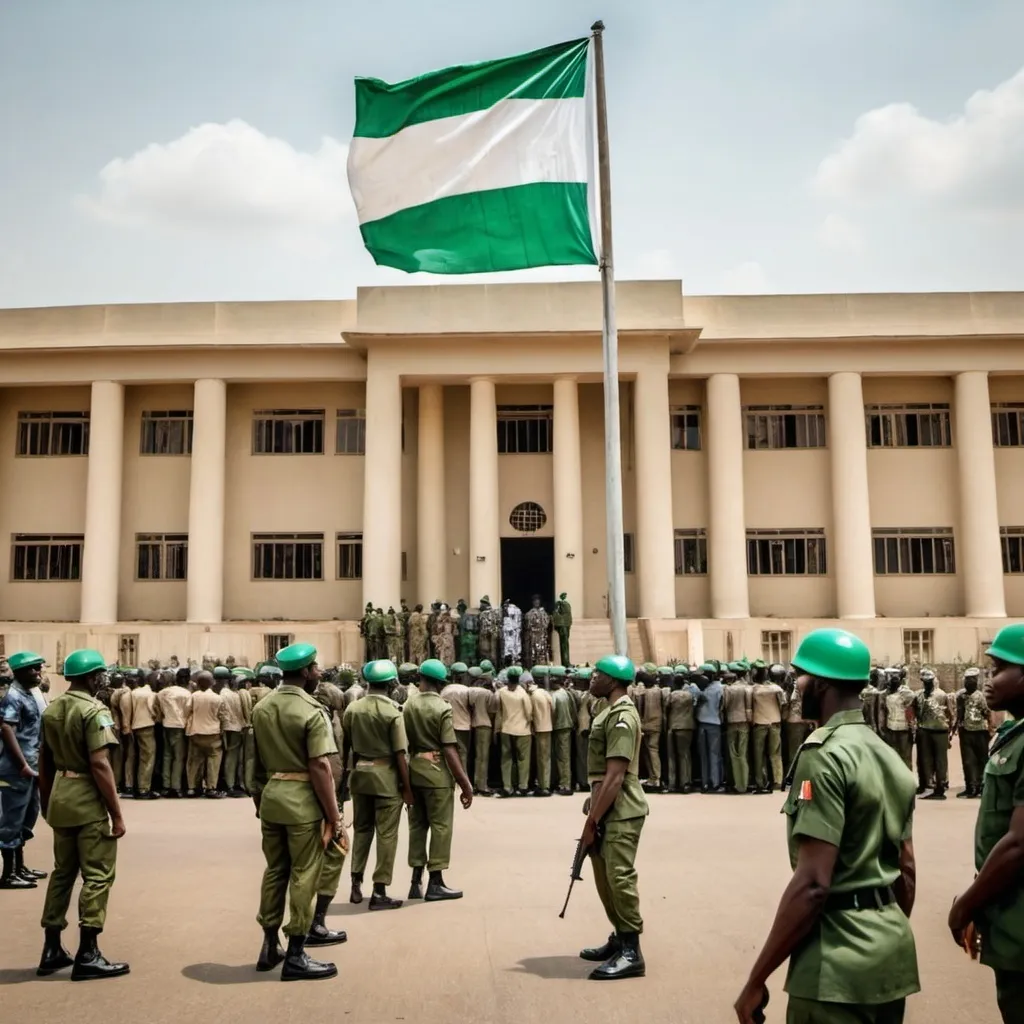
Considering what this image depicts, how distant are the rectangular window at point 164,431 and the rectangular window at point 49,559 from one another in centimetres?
294

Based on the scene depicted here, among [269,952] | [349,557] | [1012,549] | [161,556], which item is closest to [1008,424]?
[1012,549]

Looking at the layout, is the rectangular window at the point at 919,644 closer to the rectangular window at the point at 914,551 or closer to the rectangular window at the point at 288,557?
the rectangular window at the point at 914,551

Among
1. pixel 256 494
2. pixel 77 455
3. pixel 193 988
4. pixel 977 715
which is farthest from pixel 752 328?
pixel 193 988

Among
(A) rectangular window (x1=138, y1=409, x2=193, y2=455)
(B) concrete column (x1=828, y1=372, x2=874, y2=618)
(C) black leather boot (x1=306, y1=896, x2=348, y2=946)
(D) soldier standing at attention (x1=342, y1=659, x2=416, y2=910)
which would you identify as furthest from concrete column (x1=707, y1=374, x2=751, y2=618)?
(C) black leather boot (x1=306, y1=896, x2=348, y2=946)

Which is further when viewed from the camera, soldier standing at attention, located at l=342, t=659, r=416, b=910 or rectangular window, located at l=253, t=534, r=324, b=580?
rectangular window, located at l=253, t=534, r=324, b=580

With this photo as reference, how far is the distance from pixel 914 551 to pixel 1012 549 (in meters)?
2.48

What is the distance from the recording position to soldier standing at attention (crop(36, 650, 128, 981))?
597 cm

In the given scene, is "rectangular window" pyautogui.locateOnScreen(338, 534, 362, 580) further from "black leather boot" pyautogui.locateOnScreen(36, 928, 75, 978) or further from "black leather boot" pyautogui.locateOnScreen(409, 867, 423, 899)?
"black leather boot" pyautogui.locateOnScreen(36, 928, 75, 978)

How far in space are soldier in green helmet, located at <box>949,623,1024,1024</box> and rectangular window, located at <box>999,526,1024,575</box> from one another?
26.1m

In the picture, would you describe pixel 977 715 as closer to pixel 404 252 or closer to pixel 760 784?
pixel 760 784

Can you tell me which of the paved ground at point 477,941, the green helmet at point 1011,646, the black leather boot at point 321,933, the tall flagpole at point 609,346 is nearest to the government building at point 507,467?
the tall flagpole at point 609,346

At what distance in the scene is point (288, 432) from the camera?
28.0 m

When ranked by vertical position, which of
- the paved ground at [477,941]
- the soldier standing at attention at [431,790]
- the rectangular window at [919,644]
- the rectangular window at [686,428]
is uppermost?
the rectangular window at [686,428]

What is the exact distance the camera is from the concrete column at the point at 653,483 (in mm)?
25094
